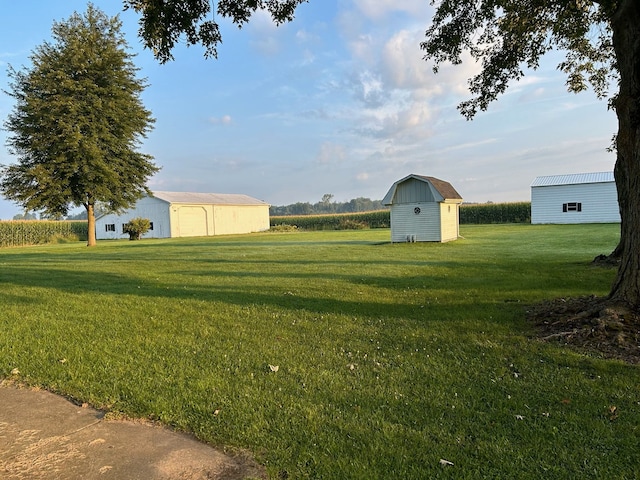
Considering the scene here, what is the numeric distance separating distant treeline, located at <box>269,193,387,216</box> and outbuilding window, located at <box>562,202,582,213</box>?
7539 cm

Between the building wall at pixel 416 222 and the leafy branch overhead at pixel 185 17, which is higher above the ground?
the leafy branch overhead at pixel 185 17

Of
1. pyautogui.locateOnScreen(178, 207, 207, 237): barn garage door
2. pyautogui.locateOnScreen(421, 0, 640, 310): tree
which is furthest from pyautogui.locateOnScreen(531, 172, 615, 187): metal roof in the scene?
pyautogui.locateOnScreen(178, 207, 207, 237): barn garage door

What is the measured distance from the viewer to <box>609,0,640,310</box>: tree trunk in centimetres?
510

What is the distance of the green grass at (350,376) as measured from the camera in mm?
2502

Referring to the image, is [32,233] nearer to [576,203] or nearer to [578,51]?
[578,51]

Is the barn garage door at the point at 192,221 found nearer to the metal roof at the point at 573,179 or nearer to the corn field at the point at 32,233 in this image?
the corn field at the point at 32,233

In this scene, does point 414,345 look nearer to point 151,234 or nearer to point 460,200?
point 460,200

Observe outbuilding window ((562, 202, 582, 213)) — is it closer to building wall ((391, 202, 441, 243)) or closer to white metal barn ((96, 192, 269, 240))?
building wall ((391, 202, 441, 243))

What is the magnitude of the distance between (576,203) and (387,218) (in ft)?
79.5

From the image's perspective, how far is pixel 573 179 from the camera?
39.5 m

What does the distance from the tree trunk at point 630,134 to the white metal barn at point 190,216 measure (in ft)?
129

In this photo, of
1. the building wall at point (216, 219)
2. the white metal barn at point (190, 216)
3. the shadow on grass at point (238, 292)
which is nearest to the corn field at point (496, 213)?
the building wall at point (216, 219)

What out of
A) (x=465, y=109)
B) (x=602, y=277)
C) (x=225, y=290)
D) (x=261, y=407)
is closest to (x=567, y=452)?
(x=261, y=407)

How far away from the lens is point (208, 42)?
7113 mm
